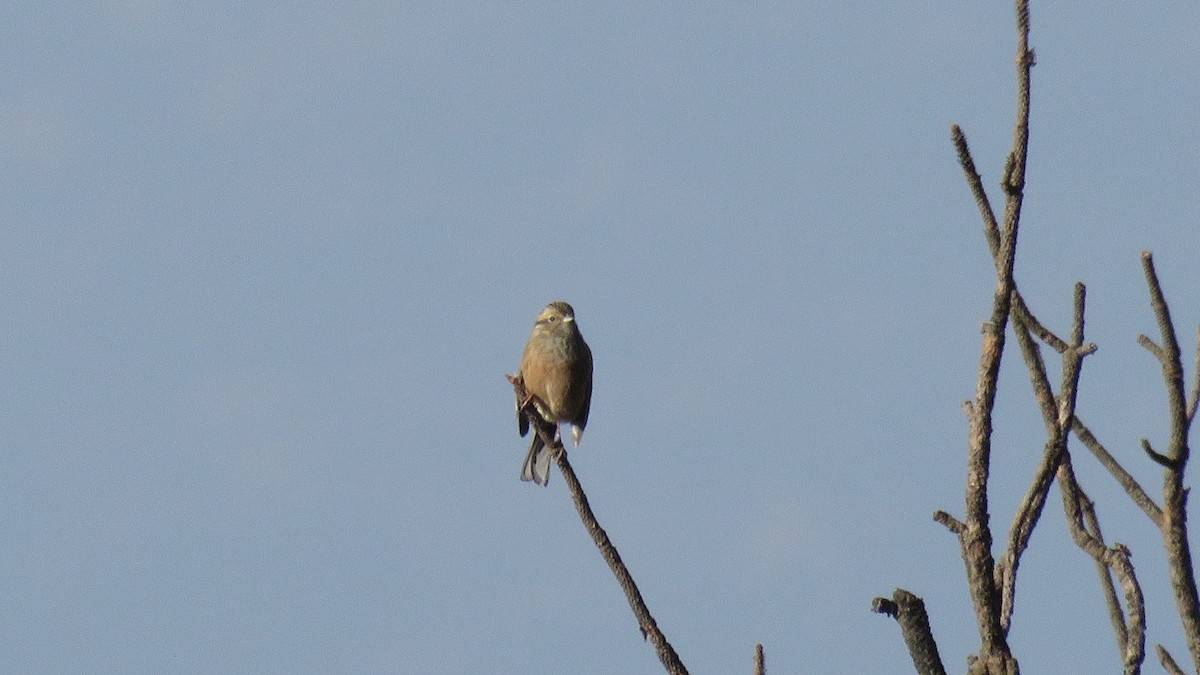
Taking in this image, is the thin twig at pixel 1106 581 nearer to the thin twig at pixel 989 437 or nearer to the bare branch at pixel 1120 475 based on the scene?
the bare branch at pixel 1120 475

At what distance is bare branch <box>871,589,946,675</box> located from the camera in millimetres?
2371

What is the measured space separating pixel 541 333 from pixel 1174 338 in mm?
7352

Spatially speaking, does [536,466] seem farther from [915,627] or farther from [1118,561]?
[915,627]

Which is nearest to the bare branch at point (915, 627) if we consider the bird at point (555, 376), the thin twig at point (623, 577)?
the thin twig at point (623, 577)

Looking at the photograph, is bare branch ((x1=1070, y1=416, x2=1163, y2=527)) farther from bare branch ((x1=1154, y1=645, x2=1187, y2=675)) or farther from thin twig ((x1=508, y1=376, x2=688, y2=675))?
thin twig ((x1=508, y1=376, x2=688, y2=675))

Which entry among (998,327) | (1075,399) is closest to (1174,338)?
(1075,399)

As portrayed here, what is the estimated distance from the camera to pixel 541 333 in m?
10.4

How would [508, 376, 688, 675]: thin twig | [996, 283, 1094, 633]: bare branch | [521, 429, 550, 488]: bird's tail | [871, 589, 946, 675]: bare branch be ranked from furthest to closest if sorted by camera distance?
[521, 429, 550, 488]: bird's tail → [508, 376, 688, 675]: thin twig → [996, 283, 1094, 633]: bare branch → [871, 589, 946, 675]: bare branch

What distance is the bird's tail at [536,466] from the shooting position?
9.83 m

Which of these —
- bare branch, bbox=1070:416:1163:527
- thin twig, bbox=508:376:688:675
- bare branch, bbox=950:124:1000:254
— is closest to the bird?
thin twig, bbox=508:376:688:675

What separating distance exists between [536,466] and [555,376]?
666 mm

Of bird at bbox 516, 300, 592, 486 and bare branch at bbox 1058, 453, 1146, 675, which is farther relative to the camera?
bird at bbox 516, 300, 592, 486

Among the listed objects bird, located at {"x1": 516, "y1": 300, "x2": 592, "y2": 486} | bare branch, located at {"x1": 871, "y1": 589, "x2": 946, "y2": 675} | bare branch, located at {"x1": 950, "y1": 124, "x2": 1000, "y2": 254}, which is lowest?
bare branch, located at {"x1": 871, "y1": 589, "x2": 946, "y2": 675}

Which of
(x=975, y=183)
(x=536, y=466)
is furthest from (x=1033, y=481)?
(x=536, y=466)
